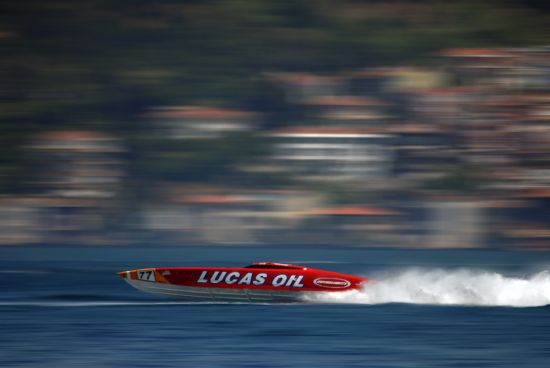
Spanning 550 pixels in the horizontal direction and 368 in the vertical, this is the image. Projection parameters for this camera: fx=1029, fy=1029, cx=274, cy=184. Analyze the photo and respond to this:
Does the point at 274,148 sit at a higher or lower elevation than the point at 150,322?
higher

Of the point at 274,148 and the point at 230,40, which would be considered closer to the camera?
the point at 274,148

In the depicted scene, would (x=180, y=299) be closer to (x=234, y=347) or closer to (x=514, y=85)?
(x=234, y=347)

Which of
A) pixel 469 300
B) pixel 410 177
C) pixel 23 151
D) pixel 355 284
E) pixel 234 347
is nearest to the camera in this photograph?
pixel 234 347

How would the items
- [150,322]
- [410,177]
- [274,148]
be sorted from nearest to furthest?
[150,322], [410,177], [274,148]

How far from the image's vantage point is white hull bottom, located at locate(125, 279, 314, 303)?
82.2ft

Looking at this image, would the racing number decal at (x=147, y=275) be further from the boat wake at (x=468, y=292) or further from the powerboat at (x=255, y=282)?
the boat wake at (x=468, y=292)

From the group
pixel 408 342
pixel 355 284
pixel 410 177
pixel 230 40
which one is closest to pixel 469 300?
pixel 355 284

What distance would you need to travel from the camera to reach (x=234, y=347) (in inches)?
821

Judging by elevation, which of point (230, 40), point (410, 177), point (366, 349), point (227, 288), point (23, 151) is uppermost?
point (230, 40)

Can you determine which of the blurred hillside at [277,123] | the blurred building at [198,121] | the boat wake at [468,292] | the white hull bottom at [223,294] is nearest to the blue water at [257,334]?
the boat wake at [468,292]

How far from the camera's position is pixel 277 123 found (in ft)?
372

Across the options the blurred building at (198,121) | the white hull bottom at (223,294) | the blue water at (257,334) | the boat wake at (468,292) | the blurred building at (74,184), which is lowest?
the blue water at (257,334)

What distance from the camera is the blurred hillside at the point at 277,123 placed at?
309 ft

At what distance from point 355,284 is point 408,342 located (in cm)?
375
